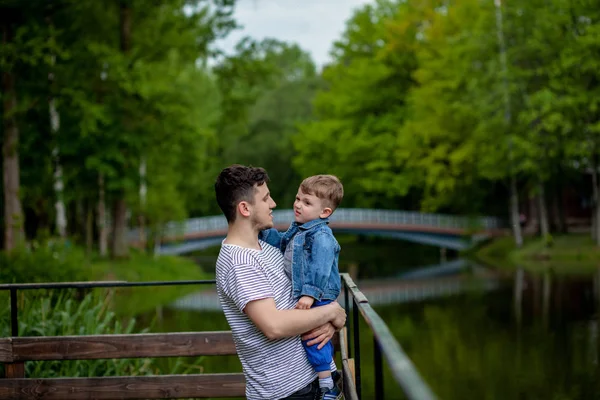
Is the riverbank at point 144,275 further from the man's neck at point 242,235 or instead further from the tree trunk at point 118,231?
the man's neck at point 242,235

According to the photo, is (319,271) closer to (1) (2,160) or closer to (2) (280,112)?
(1) (2,160)

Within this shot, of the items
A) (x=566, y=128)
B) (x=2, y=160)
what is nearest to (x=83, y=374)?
(x=2, y=160)

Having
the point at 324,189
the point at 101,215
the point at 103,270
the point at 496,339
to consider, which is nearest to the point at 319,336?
the point at 324,189

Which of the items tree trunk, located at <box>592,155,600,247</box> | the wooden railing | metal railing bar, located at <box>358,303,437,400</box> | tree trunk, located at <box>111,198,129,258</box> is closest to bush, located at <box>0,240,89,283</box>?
the wooden railing

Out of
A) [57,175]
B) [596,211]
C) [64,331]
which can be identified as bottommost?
[64,331]

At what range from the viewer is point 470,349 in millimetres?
12758

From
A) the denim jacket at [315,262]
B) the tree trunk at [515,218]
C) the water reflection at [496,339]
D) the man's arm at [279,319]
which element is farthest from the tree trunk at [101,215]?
the man's arm at [279,319]

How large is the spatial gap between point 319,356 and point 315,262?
35 cm

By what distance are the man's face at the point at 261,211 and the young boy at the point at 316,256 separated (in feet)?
0.68

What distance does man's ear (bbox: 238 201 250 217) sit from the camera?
3293 mm

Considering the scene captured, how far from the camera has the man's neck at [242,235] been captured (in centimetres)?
329

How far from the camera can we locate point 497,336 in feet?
44.9

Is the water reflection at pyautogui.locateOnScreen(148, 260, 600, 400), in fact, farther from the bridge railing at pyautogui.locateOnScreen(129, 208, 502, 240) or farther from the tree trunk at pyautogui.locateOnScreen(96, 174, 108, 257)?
the bridge railing at pyautogui.locateOnScreen(129, 208, 502, 240)

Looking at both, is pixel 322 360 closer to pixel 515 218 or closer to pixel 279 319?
pixel 279 319
